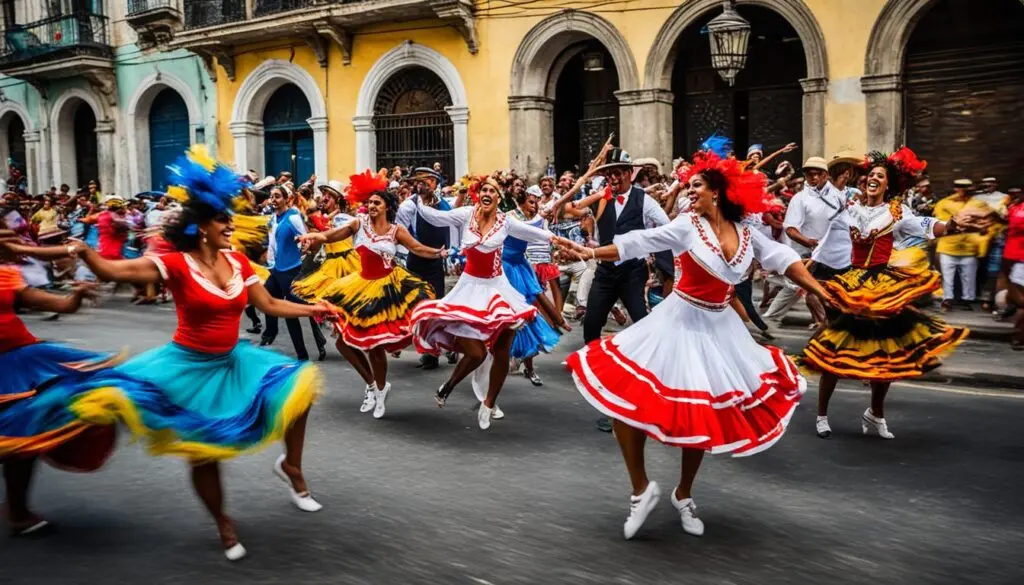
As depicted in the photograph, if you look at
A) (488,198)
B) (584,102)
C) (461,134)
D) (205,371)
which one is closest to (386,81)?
(461,134)

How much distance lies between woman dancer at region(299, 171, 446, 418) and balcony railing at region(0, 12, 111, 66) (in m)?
23.2

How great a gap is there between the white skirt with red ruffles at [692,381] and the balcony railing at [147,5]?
80.7 ft

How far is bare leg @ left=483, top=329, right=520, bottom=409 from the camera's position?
23.0 feet

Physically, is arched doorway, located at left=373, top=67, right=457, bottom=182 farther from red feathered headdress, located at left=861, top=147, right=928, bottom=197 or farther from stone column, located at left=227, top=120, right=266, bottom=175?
red feathered headdress, located at left=861, top=147, right=928, bottom=197

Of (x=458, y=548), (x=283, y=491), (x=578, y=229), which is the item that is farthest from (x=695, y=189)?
(x=578, y=229)

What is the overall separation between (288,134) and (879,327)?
20932mm

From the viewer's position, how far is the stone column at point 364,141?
22.2m

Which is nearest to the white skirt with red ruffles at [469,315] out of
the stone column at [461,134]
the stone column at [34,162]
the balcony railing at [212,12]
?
the stone column at [461,134]

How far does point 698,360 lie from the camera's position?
4.68 metres

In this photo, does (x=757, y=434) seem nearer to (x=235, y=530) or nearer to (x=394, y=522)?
(x=394, y=522)

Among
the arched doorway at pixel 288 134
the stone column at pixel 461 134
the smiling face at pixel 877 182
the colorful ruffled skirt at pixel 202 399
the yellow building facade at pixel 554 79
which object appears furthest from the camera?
the arched doorway at pixel 288 134

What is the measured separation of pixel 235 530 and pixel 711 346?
2702mm

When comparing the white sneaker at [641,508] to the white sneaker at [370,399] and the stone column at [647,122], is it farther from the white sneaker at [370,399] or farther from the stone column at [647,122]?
the stone column at [647,122]

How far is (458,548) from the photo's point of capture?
179 inches
